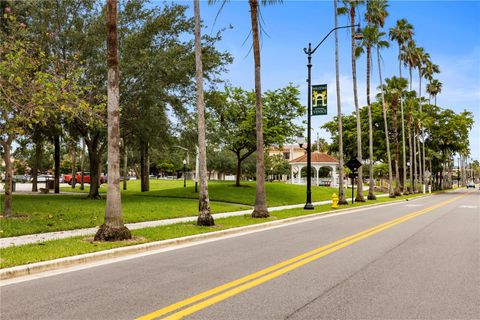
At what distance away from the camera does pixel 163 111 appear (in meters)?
25.3

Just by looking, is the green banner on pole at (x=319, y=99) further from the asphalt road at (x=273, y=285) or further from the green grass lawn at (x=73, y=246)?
the asphalt road at (x=273, y=285)

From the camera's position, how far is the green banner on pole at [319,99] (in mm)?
23125

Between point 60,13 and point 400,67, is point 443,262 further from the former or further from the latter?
point 400,67

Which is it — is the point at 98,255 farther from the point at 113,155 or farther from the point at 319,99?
the point at 319,99

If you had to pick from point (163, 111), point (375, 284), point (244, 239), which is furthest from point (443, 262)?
point (163, 111)

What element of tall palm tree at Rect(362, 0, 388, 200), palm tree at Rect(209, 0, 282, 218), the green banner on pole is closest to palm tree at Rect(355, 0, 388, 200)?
tall palm tree at Rect(362, 0, 388, 200)

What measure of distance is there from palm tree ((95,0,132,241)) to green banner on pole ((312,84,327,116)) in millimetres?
14053

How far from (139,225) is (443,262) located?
30.5 feet

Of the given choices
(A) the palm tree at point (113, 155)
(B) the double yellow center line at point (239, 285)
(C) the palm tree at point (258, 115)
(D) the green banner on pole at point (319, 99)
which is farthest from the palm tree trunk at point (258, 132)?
(A) the palm tree at point (113, 155)

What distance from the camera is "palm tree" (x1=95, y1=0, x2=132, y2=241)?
10.5 meters

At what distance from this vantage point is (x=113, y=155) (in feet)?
35.9

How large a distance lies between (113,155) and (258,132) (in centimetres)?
879

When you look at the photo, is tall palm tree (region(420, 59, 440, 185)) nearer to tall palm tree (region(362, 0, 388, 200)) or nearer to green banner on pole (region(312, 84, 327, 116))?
tall palm tree (region(362, 0, 388, 200))

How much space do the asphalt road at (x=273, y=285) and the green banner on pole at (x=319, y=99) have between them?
13508mm
